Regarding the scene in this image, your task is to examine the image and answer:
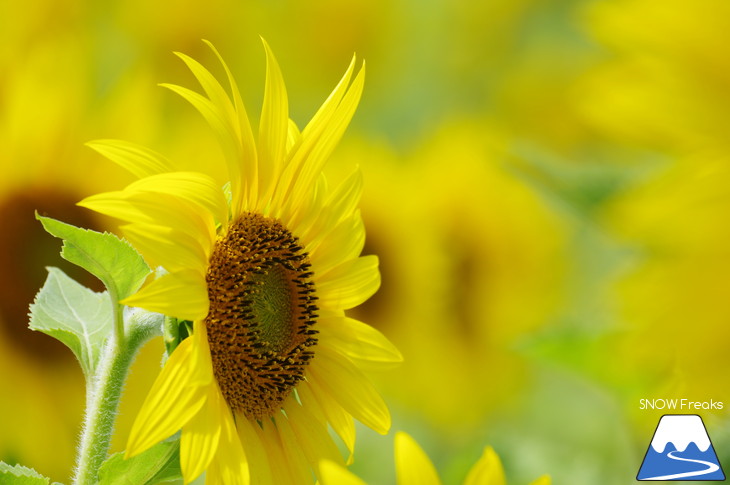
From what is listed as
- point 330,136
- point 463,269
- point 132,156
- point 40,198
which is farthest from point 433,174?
point 132,156

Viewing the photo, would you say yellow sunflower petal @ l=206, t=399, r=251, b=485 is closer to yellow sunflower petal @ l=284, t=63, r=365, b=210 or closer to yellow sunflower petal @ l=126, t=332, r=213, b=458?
yellow sunflower petal @ l=126, t=332, r=213, b=458

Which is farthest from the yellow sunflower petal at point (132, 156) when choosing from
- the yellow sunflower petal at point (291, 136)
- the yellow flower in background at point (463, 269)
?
the yellow flower in background at point (463, 269)

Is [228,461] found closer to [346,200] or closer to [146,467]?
[146,467]

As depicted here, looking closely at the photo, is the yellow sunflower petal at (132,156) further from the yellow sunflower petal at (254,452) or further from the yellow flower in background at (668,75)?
the yellow flower in background at (668,75)

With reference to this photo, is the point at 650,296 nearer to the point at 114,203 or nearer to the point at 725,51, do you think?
the point at 725,51

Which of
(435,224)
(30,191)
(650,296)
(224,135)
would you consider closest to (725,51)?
(650,296)
